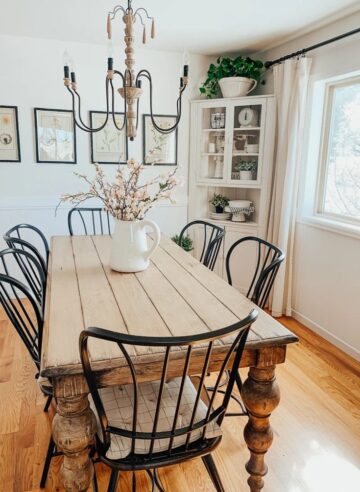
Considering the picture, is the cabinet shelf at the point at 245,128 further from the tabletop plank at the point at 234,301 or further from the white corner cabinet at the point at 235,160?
the tabletop plank at the point at 234,301

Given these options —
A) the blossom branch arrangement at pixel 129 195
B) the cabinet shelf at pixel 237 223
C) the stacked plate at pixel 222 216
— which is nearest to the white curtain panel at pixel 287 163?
the cabinet shelf at pixel 237 223

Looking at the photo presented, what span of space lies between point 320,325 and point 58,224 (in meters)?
2.58

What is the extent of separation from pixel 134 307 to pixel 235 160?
2552mm

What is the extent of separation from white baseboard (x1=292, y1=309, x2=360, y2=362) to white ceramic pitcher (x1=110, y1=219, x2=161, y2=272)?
1756 millimetres

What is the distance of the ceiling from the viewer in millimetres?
2578

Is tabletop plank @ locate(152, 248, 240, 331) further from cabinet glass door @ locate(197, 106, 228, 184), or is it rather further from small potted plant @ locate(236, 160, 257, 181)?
cabinet glass door @ locate(197, 106, 228, 184)

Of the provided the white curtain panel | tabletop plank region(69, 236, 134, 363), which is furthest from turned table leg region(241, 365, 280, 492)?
the white curtain panel

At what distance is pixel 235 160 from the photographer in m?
3.75

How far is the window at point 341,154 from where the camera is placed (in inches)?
114

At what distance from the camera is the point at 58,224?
3762mm

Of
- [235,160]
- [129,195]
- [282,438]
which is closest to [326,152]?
[235,160]

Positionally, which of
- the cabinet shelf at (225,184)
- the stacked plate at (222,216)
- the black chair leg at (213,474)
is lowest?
the black chair leg at (213,474)

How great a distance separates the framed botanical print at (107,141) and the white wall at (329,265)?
5.42 ft

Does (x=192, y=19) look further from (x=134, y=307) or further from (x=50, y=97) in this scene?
(x=134, y=307)
